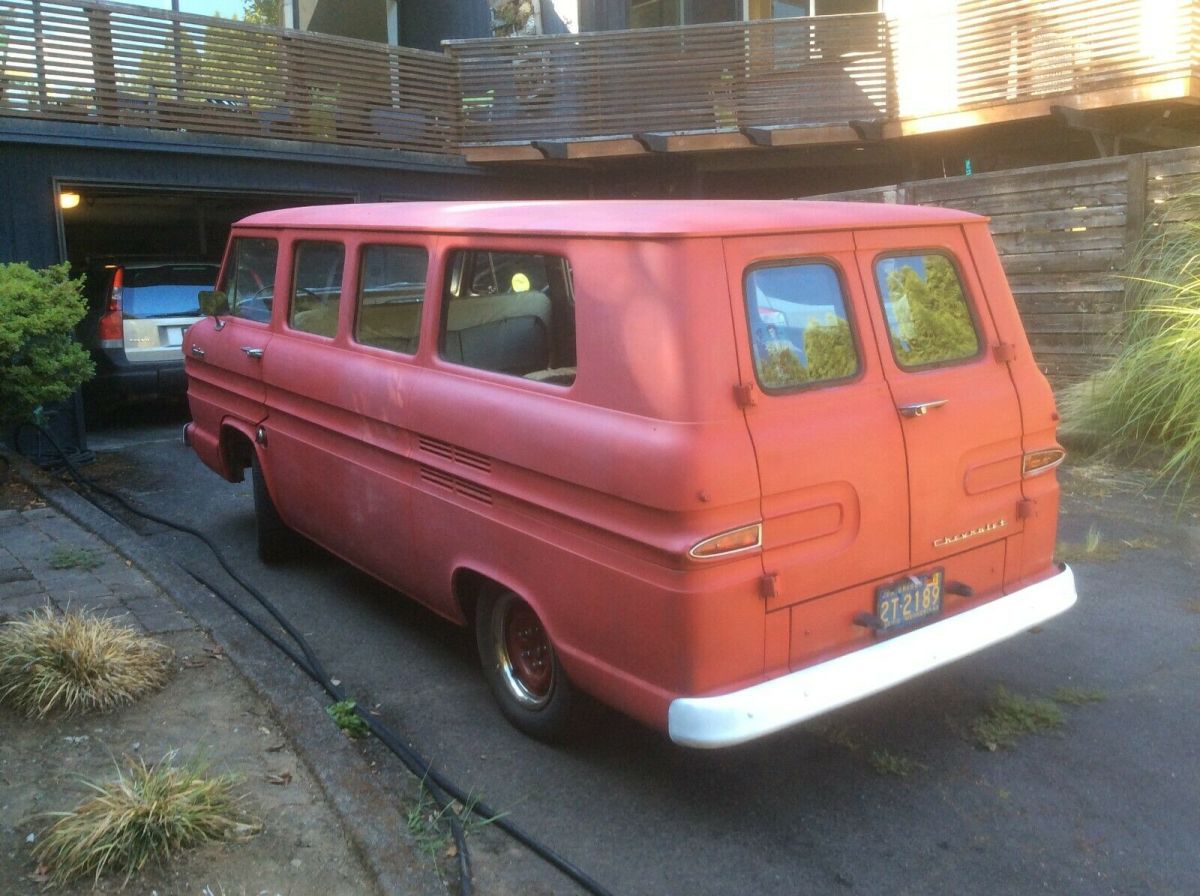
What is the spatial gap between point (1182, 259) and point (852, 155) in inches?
300

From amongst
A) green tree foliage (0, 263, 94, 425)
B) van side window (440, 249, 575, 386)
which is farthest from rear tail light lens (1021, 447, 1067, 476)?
green tree foliage (0, 263, 94, 425)

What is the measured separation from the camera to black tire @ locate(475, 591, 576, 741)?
4.12 metres

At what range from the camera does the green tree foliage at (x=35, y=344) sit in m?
7.66

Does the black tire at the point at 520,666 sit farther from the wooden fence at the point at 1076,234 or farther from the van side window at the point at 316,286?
the wooden fence at the point at 1076,234

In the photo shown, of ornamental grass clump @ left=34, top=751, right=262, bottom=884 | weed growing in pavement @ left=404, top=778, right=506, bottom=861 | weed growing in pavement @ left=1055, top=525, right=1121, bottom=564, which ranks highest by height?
ornamental grass clump @ left=34, top=751, right=262, bottom=884

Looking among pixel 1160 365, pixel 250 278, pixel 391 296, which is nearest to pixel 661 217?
pixel 391 296

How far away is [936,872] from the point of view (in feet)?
11.1

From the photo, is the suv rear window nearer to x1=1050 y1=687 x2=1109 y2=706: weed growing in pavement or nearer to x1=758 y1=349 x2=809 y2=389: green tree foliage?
x1=758 y1=349 x2=809 y2=389: green tree foliage

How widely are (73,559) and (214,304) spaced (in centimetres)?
160

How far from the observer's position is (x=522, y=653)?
14.2 feet

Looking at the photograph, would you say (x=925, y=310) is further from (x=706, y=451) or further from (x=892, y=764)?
(x=892, y=764)

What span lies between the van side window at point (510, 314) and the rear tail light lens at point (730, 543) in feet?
2.98

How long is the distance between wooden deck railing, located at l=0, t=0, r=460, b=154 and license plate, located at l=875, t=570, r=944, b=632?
936 cm

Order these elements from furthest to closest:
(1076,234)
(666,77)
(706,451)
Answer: (666,77), (1076,234), (706,451)
